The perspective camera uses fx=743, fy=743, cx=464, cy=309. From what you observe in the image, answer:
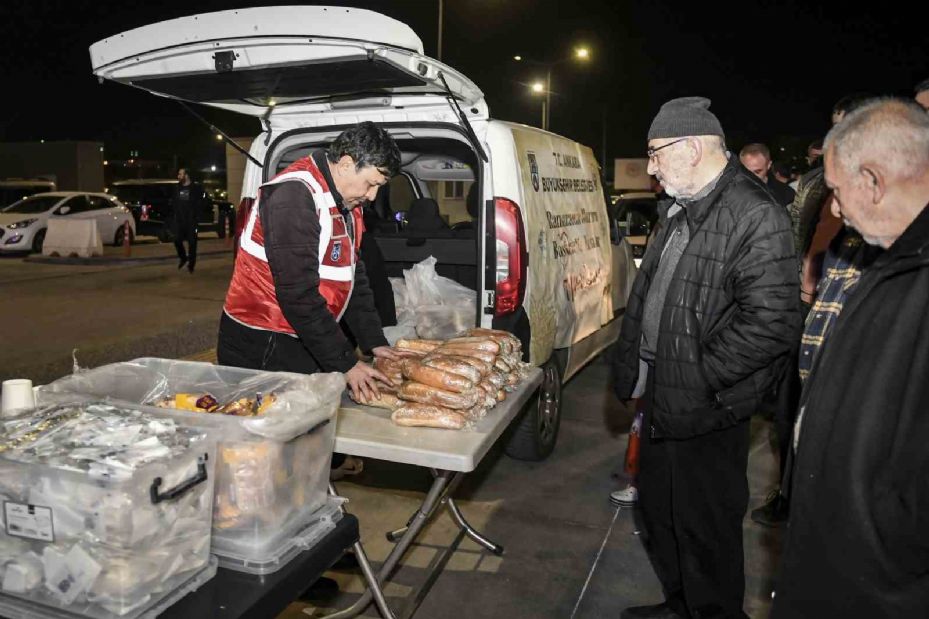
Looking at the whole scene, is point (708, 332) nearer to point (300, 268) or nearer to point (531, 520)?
point (300, 268)

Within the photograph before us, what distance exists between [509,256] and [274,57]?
166 centimetres

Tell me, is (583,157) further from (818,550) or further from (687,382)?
(818,550)

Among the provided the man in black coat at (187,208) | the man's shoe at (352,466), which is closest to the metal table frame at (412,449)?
the man's shoe at (352,466)

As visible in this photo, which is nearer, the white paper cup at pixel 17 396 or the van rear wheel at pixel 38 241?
the white paper cup at pixel 17 396

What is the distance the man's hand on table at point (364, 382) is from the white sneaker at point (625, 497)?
2.17m

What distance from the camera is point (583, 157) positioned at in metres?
5.97

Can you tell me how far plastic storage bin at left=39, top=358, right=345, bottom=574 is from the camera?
1786mm

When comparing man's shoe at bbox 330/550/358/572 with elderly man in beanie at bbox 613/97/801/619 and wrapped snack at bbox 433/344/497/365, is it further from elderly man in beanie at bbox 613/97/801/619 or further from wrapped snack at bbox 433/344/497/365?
elderly man in beanie at bbox 613/97/801/619

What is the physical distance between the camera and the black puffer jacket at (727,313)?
2.70 meters

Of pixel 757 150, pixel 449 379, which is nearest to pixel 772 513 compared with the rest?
pixel 449 379

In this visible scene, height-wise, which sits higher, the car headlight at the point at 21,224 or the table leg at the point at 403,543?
the car headlight at the point at 21,224

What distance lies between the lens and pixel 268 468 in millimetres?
1813

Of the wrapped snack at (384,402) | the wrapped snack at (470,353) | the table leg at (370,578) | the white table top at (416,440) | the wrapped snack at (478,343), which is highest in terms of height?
the wrapped snack at (478,343)

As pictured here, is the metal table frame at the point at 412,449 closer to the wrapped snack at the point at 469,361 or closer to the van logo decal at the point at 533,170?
the wrapped snack at the point at 469,361
